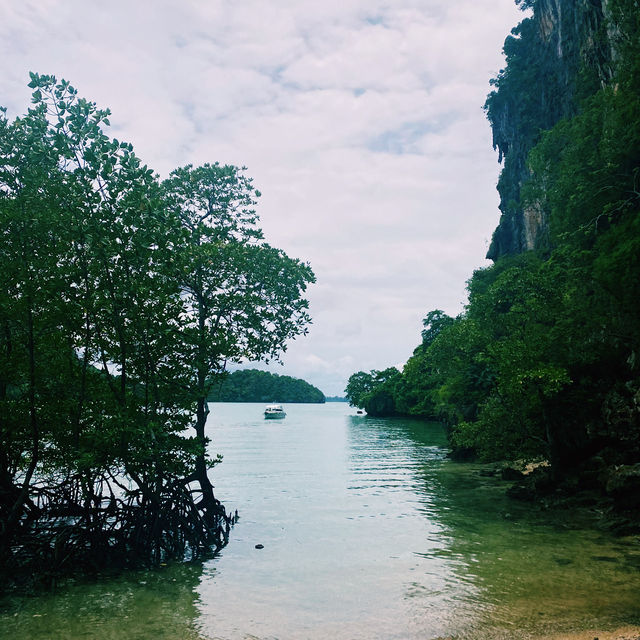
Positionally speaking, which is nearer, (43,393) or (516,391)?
(43,393)

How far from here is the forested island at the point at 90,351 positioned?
1537 centimetres

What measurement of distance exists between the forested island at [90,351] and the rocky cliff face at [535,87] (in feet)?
115

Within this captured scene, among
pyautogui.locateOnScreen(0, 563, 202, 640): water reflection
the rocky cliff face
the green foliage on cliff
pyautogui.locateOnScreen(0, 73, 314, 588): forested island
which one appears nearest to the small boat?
the rocky cliff face

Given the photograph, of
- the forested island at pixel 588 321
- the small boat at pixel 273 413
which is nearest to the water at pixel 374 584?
the forested island at pixel 588 321

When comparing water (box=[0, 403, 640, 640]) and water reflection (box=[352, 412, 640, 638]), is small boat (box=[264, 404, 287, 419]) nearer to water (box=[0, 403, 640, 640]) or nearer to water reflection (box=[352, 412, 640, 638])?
water (box=[0, 403, 640, 640])

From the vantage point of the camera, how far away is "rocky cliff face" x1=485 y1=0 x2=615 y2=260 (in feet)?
136

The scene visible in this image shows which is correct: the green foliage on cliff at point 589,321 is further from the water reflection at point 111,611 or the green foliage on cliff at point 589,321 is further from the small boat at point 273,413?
the small boat at point 273,413

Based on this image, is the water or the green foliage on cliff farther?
the green foliage on cliff

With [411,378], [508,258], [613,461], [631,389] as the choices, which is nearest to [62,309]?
[631,389]

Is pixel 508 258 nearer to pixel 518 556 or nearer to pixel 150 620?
pixel 518 556

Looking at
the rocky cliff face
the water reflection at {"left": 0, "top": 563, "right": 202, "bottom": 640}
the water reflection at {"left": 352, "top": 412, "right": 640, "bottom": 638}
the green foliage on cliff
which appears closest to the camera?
the water reflection at {"left": 0, "top": 563, "right": 202, "bottom": 640}

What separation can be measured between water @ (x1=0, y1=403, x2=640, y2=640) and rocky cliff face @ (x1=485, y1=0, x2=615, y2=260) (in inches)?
1256

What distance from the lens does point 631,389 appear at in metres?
23.9

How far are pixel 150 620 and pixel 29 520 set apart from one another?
20.3 ft
